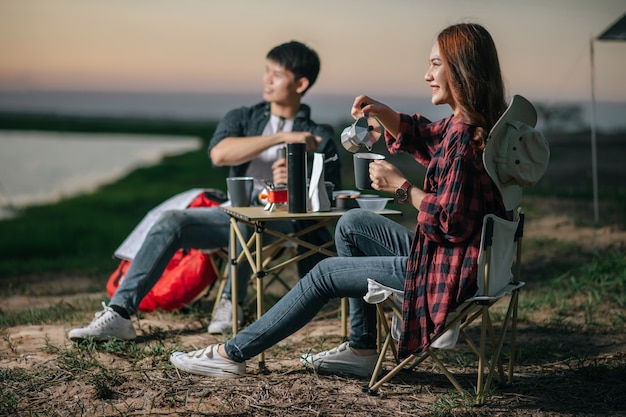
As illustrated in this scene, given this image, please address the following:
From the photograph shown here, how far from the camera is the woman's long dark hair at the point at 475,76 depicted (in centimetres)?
239

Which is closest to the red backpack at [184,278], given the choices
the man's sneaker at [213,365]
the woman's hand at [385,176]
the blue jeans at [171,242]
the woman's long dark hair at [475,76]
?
the blue jeans at [171,242]

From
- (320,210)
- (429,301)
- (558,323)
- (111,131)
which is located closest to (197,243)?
(320,210)

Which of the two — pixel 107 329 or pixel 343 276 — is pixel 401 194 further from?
pixel 107 329

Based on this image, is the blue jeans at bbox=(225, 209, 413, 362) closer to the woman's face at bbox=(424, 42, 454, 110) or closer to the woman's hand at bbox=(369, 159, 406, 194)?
the woman's hand at bbox=(369, 159, 406, 194)

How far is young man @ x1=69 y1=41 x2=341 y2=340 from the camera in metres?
3.42

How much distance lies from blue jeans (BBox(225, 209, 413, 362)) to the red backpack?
110cm

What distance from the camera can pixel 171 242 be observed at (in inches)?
138

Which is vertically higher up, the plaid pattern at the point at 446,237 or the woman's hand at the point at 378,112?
the woman's hand at the point at 378,112

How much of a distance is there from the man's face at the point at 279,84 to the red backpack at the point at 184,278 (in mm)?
554

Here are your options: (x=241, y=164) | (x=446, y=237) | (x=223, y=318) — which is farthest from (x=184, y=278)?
(x=446, y=237)

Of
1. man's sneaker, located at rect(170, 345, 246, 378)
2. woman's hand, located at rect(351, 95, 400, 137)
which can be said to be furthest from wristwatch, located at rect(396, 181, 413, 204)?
man's sneaker, located at rect(170, 345, 246, 378)

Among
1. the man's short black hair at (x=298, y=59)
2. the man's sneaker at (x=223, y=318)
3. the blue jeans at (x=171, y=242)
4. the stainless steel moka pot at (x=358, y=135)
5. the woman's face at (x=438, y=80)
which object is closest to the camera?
the woman's face at (x=438, y=80)

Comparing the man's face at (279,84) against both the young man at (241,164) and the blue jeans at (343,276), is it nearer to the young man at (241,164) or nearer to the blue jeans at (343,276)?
the young man at (241,164)

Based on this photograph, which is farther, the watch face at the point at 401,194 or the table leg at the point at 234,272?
the table leg at the point at 234,272
